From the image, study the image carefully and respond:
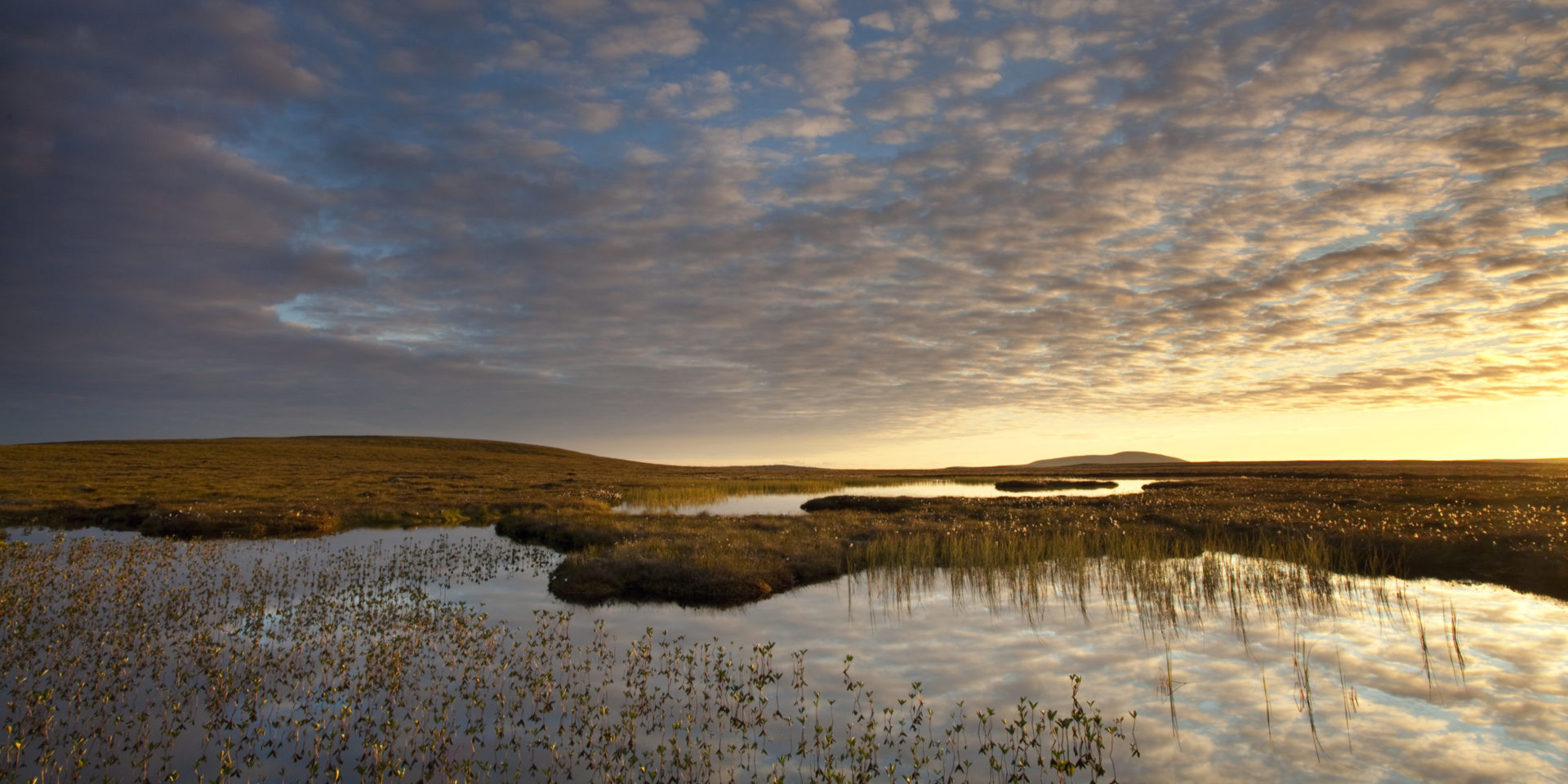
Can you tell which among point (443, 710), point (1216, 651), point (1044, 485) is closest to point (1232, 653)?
point (1216, 651)

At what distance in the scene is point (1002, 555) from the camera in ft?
74.0

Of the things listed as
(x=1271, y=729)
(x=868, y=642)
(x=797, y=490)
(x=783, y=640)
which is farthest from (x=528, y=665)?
(x=797, y=490)

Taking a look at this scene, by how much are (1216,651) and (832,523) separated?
752 inches

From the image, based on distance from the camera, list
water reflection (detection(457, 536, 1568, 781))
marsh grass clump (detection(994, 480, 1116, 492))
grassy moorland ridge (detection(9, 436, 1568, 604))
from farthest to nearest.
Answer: marsh grass clump (detection(994, 480, 1116, 492))
grassy moorland ridge (detection(9, 436, 1568, 604))
water reflection (detection(457, 536, 1568, 781))

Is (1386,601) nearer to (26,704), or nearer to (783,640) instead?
(783,640)

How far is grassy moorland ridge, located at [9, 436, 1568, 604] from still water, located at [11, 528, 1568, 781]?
Result: 1.79 meters

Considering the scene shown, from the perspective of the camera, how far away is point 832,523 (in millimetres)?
31203

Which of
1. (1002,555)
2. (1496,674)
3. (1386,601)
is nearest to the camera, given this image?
(1496,674)

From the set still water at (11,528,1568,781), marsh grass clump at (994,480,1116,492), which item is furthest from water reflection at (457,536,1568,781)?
marsh grass clump at (994,480,1116,492)

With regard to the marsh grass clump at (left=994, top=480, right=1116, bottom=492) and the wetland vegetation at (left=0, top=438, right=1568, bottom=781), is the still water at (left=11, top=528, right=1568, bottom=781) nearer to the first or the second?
the wetland vegetation at (left=0, top=438, right=1568, bottom=781)

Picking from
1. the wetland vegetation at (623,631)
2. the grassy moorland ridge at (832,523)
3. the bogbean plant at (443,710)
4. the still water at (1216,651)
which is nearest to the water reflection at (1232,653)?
the still water at (1216,651)

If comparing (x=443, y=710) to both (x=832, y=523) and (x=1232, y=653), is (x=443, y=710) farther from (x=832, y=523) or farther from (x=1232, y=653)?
(x=832, y=523)

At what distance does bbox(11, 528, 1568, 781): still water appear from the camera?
906cm

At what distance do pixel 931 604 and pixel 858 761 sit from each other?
9.32 meters
